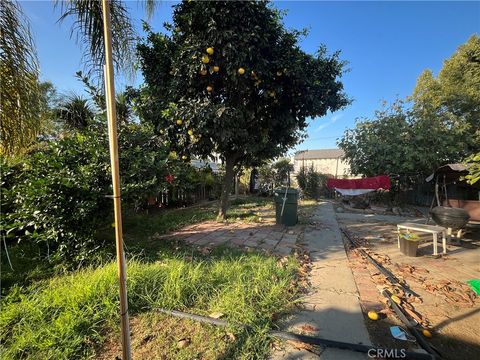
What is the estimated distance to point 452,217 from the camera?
5.21 m

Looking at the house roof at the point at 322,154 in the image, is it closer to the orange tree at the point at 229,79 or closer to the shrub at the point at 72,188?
the orange tree at the point at 229,79

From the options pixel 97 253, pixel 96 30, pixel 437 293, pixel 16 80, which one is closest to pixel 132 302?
pixel 97 253

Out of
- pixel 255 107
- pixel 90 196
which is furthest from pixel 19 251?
pixel 255 107

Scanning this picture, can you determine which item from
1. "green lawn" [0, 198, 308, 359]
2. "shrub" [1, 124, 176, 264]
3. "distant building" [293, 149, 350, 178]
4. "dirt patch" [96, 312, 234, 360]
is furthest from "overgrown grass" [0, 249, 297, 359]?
"distant building" [293, 149, 350, 178]

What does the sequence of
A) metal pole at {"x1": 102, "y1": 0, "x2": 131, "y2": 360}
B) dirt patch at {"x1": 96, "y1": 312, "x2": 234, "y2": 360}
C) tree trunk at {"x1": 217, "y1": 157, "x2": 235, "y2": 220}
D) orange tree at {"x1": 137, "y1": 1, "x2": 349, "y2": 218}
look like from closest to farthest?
metal pole at {"x1": 102, "y1": 0, "x2": 131, "y2": 360}
dirt patch at {"x1": 96, "y1": 312, "x2": 234, "y2": 360}
orange tree at {"x1": 137, "y1": 1, "x2": 349, "y2": 218}
tree trunk at {"x1": 217, "y1": 157, "x2": 235, "y2": 220}

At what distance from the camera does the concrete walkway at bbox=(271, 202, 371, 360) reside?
2.01 m

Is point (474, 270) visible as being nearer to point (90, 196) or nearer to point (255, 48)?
point (255, 48)

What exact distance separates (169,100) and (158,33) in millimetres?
1677

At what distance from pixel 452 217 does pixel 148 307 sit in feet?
20.3

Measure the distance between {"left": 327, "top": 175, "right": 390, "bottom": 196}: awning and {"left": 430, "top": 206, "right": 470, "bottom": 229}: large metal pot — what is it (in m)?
6.32

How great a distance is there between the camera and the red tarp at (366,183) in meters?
11.4

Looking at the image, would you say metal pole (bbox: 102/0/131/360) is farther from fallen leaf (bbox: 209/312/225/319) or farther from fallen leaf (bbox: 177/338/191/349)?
fallen leaf (bbox: 209/312/225/319)

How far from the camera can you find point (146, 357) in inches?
74.5

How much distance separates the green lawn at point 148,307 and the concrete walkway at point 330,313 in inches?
8.5
